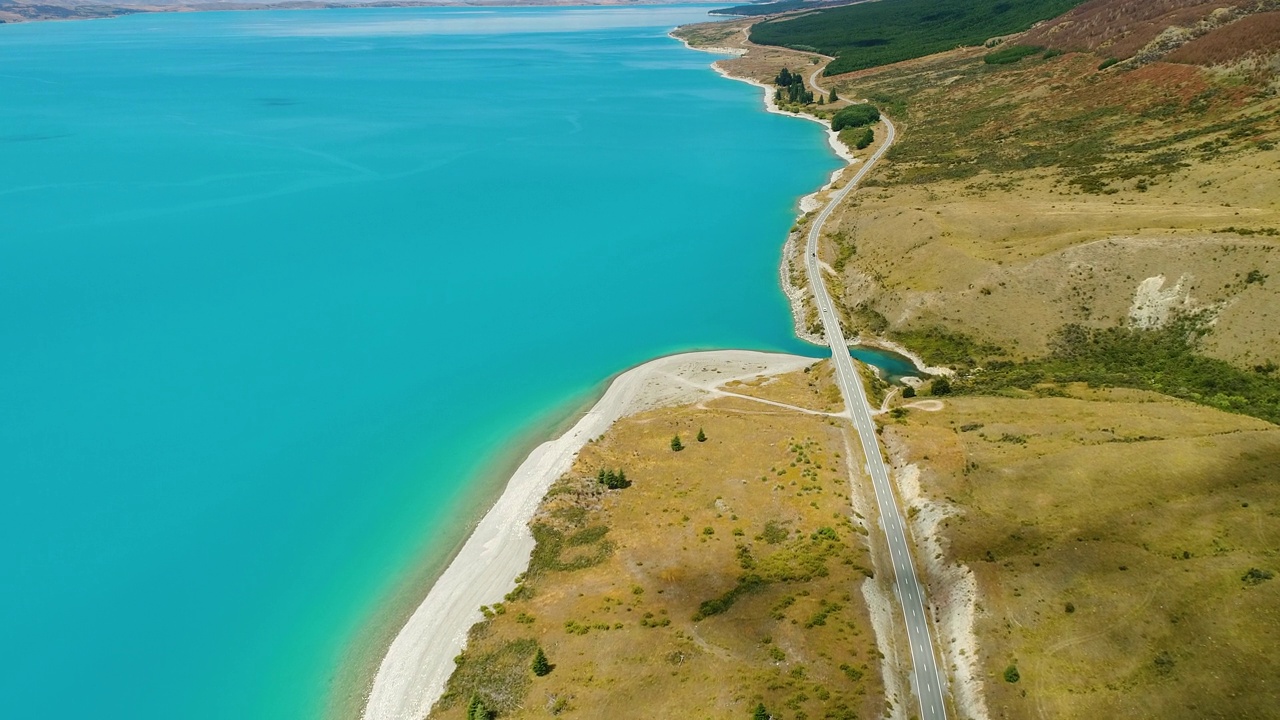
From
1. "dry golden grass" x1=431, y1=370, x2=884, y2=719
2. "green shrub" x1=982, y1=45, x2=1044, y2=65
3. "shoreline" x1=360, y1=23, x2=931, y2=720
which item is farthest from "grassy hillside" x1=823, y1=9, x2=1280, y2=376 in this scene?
"green shrub" x1=982, y1=45, x2=1044, y2=65

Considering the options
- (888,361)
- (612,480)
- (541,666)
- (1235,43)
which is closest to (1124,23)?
(1235,43)

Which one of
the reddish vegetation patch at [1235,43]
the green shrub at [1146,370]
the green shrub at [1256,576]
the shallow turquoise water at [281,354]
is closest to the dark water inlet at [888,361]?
the green shrub at [1146,370]

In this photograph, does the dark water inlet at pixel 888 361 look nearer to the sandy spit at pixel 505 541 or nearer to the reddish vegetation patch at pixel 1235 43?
the sandy spit at pixel 505 541

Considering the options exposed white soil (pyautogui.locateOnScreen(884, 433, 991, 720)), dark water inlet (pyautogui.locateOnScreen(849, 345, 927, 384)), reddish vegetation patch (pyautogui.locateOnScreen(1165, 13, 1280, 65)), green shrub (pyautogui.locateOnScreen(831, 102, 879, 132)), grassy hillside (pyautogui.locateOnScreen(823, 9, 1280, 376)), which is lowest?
exposed white soil (pyautogui.locateOnScreen(884, 433, 991, 720))

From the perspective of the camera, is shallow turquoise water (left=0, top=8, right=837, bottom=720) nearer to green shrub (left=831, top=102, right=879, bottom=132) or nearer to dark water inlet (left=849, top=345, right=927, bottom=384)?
dark water inlet (left=849, top=345, right=927, bottom=384)

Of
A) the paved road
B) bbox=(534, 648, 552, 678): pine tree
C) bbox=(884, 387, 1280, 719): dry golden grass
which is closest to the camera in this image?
bbox=(884, 387, 1280, 719): dry golden grass

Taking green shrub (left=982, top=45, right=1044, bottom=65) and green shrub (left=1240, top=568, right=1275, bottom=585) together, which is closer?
green shrub (left=1240, top=568, right=1275, bottom=585)

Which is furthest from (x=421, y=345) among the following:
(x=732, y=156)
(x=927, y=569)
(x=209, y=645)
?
(x=732, y=156)
